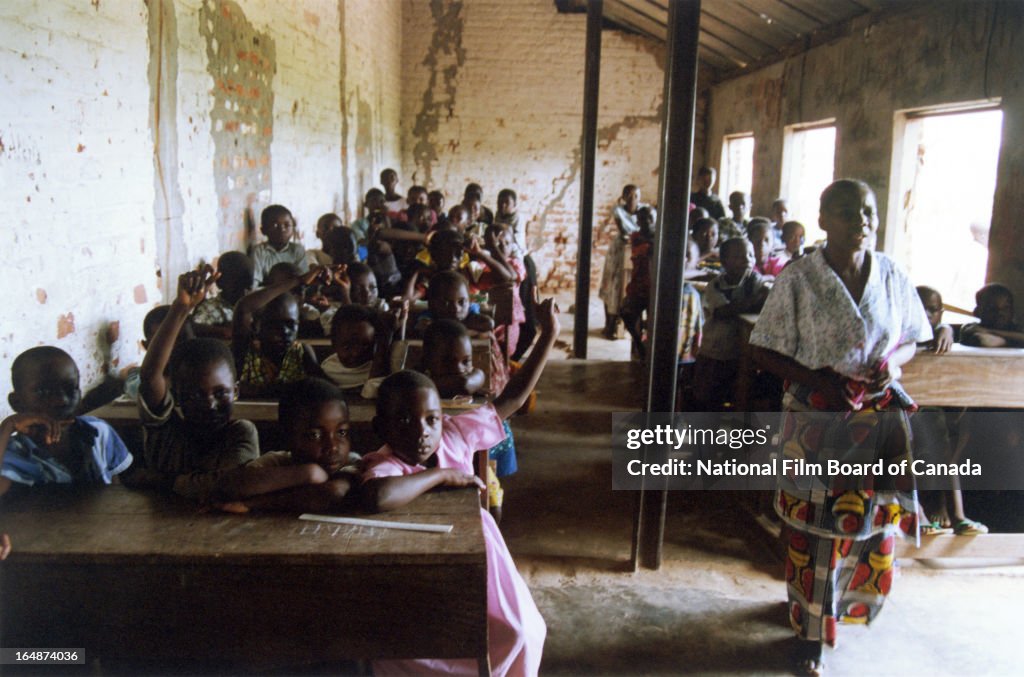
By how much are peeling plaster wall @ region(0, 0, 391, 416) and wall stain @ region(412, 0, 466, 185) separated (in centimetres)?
518

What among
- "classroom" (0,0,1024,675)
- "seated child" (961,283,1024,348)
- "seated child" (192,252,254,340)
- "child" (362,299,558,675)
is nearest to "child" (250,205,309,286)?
"classroom" (0,0,1024,675)

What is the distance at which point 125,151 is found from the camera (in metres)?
3.10

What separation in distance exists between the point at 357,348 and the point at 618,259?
4526mm

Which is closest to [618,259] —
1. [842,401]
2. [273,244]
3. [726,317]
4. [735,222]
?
[735,222]

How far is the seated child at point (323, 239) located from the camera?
17.7 feet

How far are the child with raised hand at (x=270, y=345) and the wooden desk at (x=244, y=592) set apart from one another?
156 centimetres

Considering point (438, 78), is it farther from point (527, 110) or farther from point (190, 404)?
point (190, 404)

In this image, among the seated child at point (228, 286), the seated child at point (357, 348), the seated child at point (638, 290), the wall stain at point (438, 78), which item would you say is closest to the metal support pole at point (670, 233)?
the seated child at point (357, 348)

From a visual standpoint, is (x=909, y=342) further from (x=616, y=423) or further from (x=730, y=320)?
(x=616, y=423)

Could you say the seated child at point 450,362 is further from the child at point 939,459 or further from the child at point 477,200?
the child at point 477,200

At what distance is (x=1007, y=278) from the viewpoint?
447cm

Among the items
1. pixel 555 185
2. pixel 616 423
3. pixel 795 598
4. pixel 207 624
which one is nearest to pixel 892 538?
pixel 795 598

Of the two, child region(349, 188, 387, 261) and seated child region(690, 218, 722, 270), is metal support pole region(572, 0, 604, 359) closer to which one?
seated child region(690, 218, 722, 270)

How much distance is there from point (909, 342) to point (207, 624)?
2196 mm
